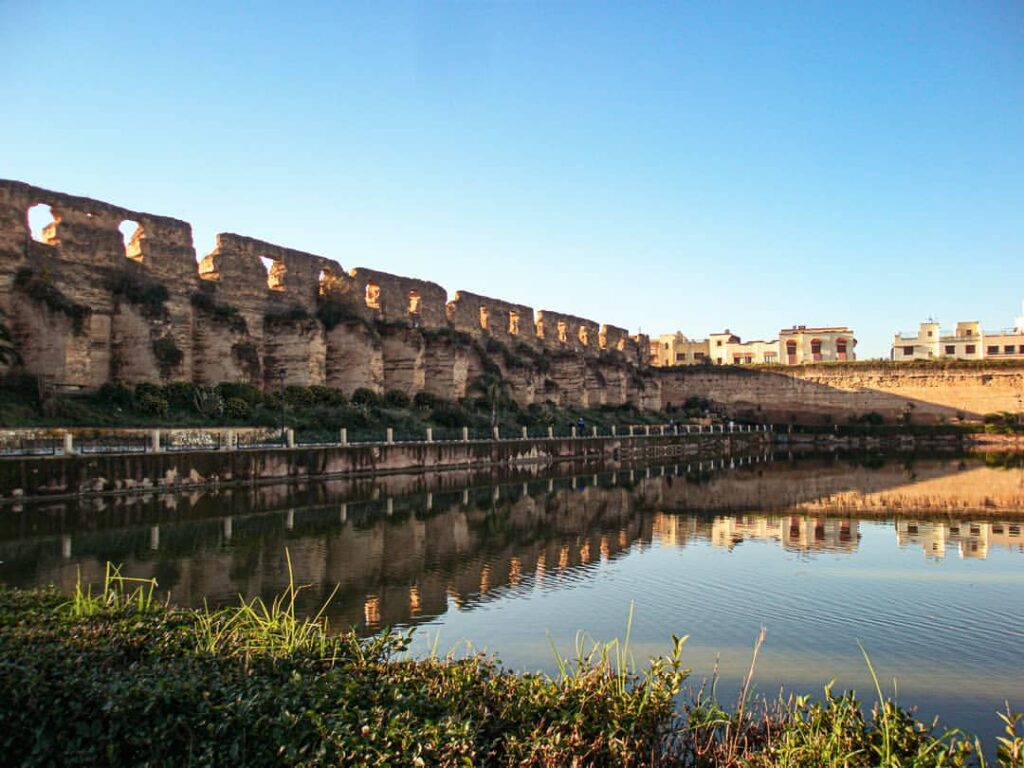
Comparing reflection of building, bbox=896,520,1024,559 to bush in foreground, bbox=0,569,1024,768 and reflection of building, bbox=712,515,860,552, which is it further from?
bush in foreground, bbox=0,569,1024,768

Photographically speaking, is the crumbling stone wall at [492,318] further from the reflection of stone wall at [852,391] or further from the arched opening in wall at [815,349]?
the arched opening in wall at [815,349]

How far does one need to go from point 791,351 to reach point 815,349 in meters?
2.50

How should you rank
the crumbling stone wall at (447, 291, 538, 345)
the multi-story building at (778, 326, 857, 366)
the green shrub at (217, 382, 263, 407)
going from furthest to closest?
the multi-story building at (778, 326, 857, 366) → the crumbling stone wall at (447, 291, 538, 345) → the green shrub at (217, 382, 263, 407)

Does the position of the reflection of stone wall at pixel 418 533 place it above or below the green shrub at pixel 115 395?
below

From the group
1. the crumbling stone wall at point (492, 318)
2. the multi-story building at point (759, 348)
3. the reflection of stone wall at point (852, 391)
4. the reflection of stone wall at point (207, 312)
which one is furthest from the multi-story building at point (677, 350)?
the reflection of stone wall at point (207, 312)

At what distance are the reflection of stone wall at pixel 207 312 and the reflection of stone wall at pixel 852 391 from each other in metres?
22.8

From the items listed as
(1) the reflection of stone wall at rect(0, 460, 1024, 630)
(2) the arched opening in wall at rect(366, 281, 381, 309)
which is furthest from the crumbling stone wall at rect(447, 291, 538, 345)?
(1) the reflection of stone wall at rect(0, 460, 1024, 630)

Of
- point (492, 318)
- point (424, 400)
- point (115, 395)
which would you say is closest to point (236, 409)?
point (115, 395)

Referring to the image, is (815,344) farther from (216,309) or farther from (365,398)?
(216,309)

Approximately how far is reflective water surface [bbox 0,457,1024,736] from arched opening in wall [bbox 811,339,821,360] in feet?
208

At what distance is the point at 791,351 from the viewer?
83.1 m

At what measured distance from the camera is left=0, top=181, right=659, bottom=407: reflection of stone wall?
22.6 m

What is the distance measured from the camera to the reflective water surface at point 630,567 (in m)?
7.03

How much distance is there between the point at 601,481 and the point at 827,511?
9178 mm
